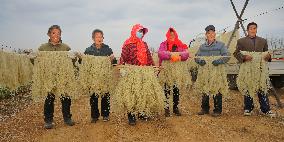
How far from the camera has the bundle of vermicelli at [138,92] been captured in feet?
18.6

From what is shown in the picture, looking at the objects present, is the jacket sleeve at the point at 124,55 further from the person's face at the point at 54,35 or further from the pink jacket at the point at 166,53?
the person's face at the point at 54,35

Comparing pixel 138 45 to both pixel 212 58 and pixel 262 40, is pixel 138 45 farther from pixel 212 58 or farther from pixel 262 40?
pixel 262 40

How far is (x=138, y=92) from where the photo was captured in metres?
5.67

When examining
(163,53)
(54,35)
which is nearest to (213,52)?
(163,53)

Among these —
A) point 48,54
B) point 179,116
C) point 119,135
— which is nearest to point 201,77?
point 179,116

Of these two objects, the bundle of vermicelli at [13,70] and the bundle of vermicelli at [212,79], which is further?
the bundle of vermicelli at [13,70]

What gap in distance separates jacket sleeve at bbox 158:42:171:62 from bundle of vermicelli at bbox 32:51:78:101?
1647mm

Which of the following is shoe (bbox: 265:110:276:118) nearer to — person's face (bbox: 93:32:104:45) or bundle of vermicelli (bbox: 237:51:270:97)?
bundle of vermicelli (bbox: 237:51:270:97)

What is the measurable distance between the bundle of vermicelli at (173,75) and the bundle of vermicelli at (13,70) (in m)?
6.89

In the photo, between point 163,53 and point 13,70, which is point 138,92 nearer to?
point 163,53

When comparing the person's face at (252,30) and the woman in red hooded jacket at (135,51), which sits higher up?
the person's face at (252,30)

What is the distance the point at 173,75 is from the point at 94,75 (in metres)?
1.45

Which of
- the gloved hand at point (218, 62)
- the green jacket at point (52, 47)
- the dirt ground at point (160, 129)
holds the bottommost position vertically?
the dirt ground at point (160, 129)

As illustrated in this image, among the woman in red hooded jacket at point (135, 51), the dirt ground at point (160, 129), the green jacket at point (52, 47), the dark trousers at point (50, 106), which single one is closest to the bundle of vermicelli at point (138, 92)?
the woman in red hooded jacket at point (135, 51)
